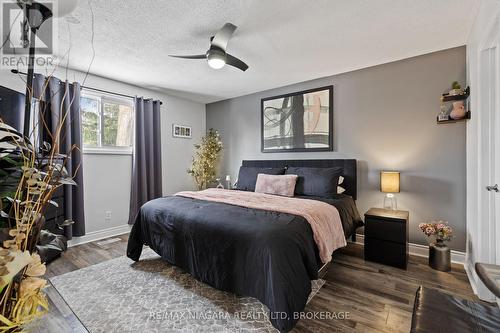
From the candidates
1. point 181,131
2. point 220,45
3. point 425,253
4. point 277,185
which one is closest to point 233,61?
point 220,45

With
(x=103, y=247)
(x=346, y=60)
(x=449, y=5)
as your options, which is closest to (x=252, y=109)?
(x=346, y=60)

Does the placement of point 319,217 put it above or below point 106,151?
below

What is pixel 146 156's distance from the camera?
3969 mm

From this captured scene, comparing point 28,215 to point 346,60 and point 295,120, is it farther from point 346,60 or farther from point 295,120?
point 295,120

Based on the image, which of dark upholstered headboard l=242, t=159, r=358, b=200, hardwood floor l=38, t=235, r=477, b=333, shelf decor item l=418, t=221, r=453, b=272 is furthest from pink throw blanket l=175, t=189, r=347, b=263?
shelf decor item l=418, t=221, r=453, b=272

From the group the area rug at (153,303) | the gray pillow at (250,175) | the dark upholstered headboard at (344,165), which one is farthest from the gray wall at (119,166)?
the dark upholstered headboard at (344,165)

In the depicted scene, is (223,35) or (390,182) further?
(390,182)

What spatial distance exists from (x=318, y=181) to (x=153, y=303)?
2308 mm

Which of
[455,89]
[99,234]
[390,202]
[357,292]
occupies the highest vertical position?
[455,89]

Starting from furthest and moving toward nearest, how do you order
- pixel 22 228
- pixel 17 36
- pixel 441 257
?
pixel 441 257
pixel 17 36
pixel 22 228

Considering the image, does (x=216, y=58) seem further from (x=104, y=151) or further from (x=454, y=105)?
(x=454, y=105)

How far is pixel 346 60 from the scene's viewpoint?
296 cm

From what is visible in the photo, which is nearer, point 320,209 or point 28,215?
point 28,215

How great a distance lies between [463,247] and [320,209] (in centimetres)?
185
